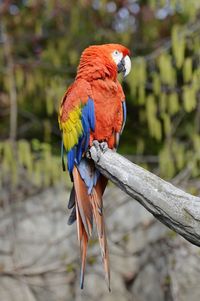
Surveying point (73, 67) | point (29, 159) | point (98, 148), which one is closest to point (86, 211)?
point (98, 148)

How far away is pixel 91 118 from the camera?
74.6 inches

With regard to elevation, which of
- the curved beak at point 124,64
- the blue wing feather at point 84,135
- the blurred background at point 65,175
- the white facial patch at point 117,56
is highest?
the white facial patch at point 117,56

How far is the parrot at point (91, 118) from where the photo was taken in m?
1.83

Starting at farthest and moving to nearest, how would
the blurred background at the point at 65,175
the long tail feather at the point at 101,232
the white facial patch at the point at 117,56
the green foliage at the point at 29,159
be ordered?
the blurred background at the point at 65,175 → the green foliage at the point at 29,159 → the white facial patch at the point at 117,56 → the long tail feather at the point at 101,232

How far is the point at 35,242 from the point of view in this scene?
3.59 m

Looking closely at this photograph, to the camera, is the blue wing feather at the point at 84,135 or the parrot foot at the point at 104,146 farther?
the blue wing feather at the point at 84,135

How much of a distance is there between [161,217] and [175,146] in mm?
1695

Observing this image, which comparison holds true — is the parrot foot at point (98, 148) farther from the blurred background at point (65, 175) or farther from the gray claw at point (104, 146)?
the blurred background at point (65, 175)

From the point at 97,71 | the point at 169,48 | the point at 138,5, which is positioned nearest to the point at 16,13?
the point at 138,5

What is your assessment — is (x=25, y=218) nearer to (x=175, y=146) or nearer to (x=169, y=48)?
(x=175, y=146)

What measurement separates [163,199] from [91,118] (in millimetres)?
541

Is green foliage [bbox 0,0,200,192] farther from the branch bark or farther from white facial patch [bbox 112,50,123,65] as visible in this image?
the branch bark

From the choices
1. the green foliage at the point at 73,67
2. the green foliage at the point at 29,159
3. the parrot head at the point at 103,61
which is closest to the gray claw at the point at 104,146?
the parrot head at the point at 103,61

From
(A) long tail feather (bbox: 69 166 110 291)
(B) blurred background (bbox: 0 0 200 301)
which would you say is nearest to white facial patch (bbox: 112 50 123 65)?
(A) long tail feather (bbox: 69 166 110 291)
